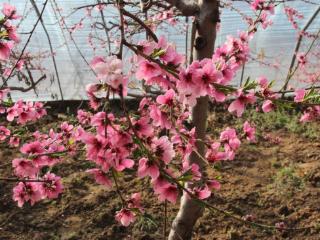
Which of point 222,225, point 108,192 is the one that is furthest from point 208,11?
point 108,192

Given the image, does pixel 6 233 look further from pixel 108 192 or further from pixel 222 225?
pixel 222 225

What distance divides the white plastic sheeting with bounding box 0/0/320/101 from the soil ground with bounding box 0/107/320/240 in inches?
74.3

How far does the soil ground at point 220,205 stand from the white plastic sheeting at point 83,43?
189 cm

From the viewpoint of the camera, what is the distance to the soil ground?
342cm

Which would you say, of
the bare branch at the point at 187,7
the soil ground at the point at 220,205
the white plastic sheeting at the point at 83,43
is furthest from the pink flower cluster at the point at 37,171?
the white plastic sheeting at the point at 83,43

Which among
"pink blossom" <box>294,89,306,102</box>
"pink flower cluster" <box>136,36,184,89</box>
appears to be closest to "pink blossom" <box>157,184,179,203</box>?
"pink flower cluster" <box>136,36,184,89</box>

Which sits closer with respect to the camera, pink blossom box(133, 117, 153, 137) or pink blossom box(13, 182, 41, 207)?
pink blossom box(133, 117, 153, 137)

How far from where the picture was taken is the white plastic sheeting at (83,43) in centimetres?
584

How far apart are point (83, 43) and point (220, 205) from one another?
11.0 ft

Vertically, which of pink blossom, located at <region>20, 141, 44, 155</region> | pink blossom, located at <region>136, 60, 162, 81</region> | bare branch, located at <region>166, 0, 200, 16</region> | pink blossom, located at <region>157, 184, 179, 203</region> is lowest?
pink blossom, located at <region>20, 141, 44, 155</region>

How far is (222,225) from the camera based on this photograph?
3432 mm

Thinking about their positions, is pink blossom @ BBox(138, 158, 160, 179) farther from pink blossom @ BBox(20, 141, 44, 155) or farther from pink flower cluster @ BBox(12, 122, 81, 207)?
pink blossom @ BBox(20, 141, 44, 155)

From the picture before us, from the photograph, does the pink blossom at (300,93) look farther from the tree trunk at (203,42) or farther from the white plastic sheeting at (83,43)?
the white plastic sheeting at (83,43)

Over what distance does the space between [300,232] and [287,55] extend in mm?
3544
